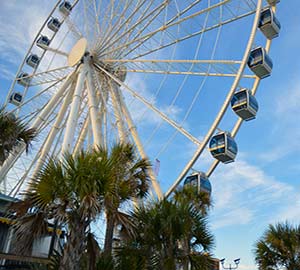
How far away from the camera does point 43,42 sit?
88.0 feet

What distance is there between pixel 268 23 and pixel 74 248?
14.8 m

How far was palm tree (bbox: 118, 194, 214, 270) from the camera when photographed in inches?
401

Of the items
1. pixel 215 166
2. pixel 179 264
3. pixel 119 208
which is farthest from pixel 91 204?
pixel 215 166

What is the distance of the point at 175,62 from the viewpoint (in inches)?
744

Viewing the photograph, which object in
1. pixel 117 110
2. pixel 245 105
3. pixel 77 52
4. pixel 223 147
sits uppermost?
pixel 77 52

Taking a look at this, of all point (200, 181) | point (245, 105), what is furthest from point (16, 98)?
point (245, 105)

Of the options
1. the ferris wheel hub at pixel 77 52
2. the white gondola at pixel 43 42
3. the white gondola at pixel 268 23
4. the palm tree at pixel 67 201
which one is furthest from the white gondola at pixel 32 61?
the palm tree at pixel 67 201

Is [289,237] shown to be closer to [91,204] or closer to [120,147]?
[120,147]

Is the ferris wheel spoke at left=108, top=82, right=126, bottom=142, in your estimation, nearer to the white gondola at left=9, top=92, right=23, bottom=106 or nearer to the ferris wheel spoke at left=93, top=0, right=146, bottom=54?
the ferris wheel spoke at left=93, top=0, right=146, bottom=54

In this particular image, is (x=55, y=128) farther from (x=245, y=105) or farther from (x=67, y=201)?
(x=67, y=201)

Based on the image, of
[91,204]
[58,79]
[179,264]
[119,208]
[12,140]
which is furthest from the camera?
[58,79]

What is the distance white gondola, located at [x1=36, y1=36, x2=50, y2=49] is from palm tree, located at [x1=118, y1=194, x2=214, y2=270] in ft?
62.4

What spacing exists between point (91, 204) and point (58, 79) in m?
16.7

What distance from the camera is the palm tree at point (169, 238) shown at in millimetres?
10188
